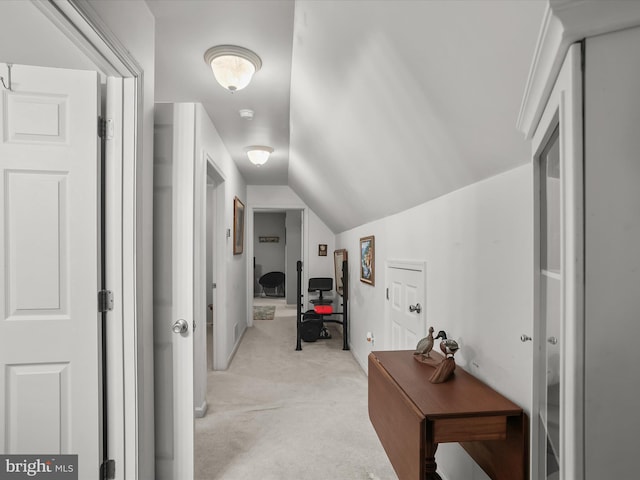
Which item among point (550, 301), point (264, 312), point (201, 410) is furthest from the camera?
point (264, 312)

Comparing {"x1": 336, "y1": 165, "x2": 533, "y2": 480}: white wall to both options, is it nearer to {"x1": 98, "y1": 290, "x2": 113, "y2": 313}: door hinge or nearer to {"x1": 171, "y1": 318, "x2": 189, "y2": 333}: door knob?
{"x1": 171, "y1": 318, "x2": 189, "y2": 333}: door knob

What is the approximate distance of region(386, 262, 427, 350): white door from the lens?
7.28 feet

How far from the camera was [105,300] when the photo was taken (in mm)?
1602

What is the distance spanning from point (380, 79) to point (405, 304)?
4.97 ft

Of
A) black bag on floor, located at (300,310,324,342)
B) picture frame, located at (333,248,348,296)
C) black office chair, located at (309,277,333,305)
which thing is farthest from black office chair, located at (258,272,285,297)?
black bag on floor, located at (300,310,324,342)

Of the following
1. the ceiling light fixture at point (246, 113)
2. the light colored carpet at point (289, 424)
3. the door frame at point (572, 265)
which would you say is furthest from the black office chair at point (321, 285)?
the door frame at point (572, 265)

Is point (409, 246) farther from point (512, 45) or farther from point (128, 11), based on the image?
point (128, 11)

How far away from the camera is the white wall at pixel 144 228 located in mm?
1610

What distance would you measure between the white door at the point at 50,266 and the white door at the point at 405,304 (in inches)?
67.3

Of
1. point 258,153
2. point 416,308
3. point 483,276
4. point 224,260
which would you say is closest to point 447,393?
point 483,276

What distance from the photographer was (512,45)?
3.11 ft

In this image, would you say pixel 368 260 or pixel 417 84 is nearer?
pixel 417 84

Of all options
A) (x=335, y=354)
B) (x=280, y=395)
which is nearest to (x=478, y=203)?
(x=280, y=395)

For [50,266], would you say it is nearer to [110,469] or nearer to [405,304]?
[110,469]
